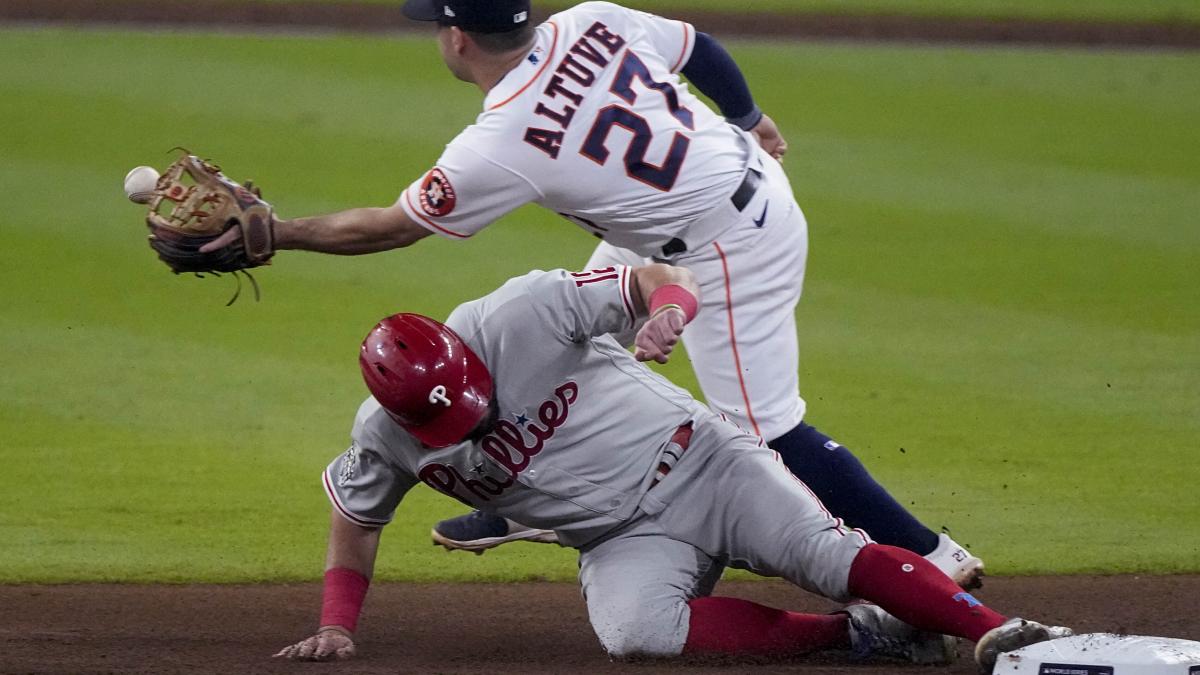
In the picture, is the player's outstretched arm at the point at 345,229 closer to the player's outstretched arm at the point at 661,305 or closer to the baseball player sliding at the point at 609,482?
the baseball player sliding at the point at 609,482

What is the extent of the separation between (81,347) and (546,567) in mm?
3086

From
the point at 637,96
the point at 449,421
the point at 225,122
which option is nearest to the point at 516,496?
the point at 449,421

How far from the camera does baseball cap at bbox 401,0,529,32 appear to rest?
13.1 ft

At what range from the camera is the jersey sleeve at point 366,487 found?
3.88 m

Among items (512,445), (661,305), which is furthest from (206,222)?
(661,305)

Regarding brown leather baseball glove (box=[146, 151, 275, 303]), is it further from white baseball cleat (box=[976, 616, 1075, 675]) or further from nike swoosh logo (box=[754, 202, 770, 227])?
white baseball cleat (box=[976, 616, 1075, 675])

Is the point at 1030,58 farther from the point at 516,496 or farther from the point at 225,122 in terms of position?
the point at 516,496

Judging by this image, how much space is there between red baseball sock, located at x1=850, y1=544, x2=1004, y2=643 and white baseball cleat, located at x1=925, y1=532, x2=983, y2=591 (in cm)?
31

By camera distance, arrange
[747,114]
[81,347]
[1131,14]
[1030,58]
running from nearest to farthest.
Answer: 1. [747,114]
2. [81,347]
3. [1030,58]
4. [1131,14]

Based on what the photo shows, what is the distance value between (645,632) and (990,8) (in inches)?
523

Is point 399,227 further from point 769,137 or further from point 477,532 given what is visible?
point 769,137

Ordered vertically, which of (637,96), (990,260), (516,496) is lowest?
(990,260)

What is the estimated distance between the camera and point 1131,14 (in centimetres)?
1573

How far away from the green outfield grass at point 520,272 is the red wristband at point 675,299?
1.69 m
